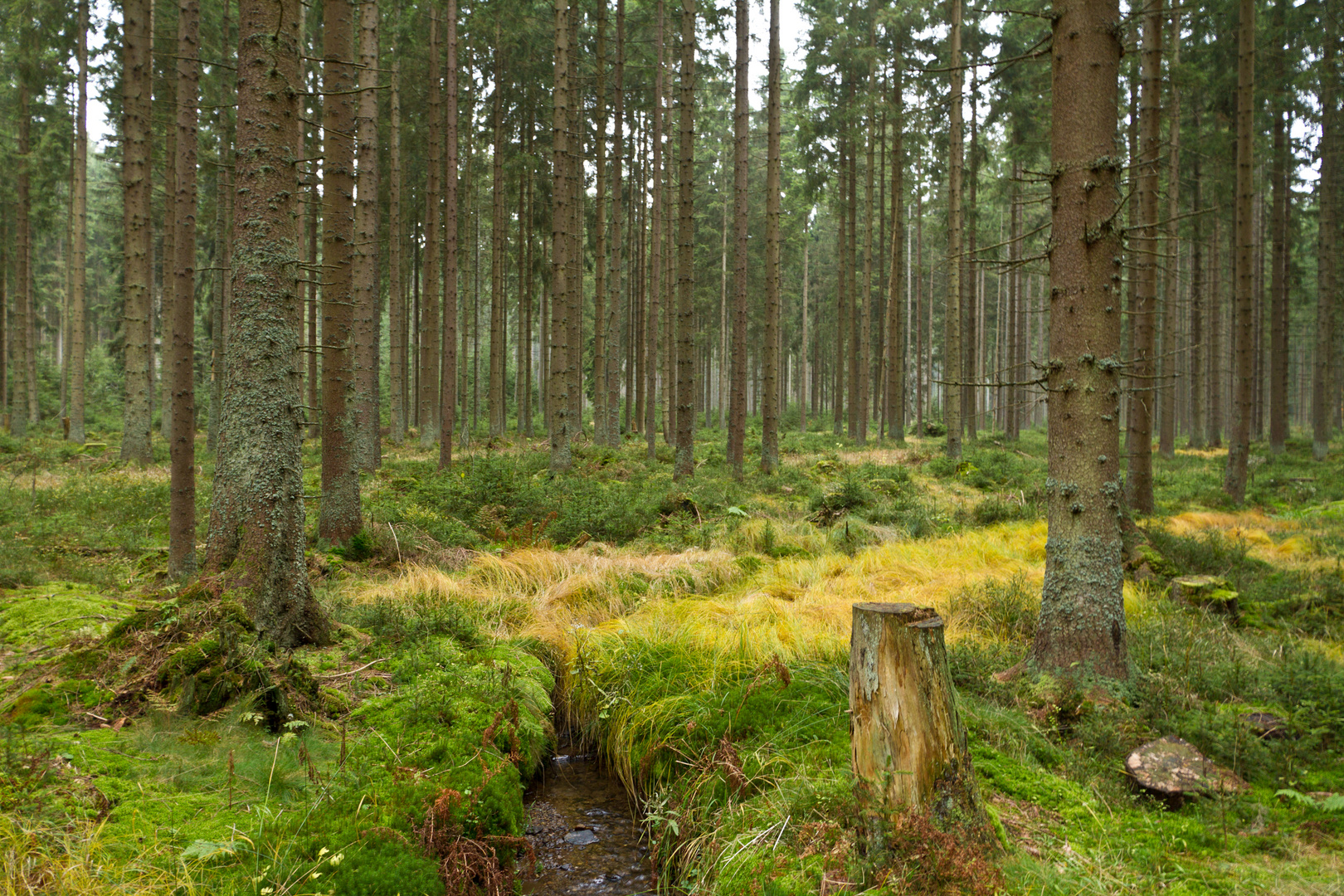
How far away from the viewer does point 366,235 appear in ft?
40.6

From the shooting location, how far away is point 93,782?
9.51 feet

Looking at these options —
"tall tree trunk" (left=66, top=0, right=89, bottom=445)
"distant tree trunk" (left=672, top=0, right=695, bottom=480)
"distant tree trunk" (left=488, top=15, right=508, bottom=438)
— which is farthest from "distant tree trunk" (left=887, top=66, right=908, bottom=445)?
"tall tree trunk" (left=66, top=0, right=89, bottom=445)

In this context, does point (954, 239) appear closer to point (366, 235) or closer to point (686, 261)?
point (686, 261)

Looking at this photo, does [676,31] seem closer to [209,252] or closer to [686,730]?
[209,252]

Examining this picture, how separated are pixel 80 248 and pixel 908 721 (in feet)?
75.8

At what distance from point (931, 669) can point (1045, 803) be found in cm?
119

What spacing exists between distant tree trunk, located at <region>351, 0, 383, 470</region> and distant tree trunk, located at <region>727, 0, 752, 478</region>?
276 inches

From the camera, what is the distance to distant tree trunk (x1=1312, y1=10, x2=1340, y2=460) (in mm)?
19547

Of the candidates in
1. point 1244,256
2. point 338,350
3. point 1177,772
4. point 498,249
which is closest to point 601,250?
point 498,249

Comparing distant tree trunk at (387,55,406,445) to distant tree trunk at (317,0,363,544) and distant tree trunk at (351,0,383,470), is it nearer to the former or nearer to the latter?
distant tree trunk at (351,0,383,470)

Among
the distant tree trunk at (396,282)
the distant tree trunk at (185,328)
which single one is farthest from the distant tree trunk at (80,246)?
the distant tree trunk at (185,328)

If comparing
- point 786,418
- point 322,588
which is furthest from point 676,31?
point 786,418

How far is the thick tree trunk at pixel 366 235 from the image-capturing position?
11.2 m

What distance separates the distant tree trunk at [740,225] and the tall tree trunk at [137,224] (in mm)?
10657
